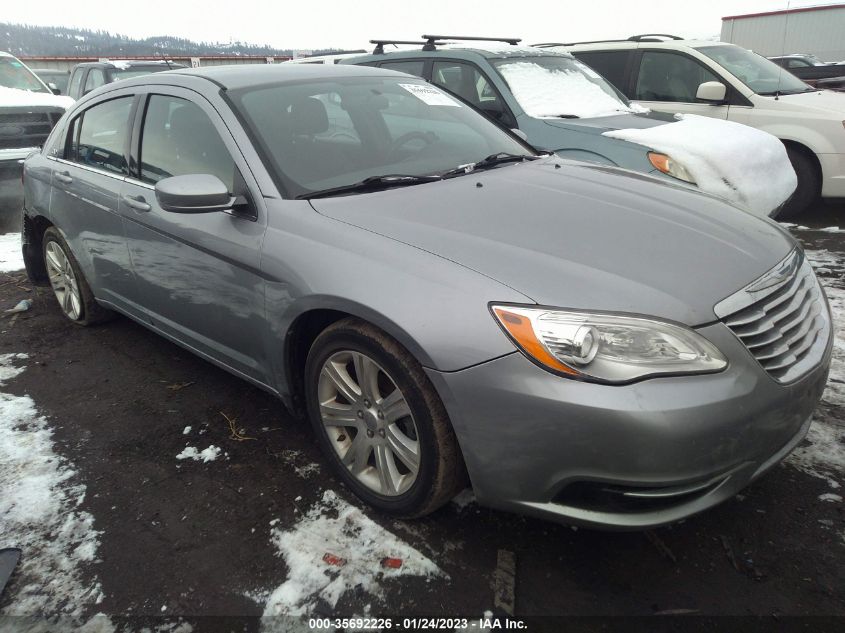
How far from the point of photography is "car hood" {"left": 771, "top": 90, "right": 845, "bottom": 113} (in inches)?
244

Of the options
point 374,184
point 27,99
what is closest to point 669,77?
point 374,184

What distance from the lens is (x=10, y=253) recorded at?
6.38m

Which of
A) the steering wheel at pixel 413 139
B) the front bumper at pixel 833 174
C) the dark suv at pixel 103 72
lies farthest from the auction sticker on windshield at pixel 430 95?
the dark suv at pixel 103 72

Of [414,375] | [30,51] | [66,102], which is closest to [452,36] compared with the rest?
[414,375]

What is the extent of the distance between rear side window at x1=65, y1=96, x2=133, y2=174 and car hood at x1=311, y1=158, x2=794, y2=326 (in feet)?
5.37

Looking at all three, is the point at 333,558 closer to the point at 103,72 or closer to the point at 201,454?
the point at 201,454

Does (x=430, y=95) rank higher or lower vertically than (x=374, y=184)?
higher

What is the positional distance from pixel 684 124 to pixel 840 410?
313 centimetres

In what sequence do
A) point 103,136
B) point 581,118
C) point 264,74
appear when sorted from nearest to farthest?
point 264,74 → point 103,136 → point 581,118

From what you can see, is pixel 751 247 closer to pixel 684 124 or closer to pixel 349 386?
pixel 349 386

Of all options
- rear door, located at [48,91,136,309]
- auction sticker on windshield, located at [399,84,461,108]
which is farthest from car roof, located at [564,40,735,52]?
rear door, located at [48,91,136,309]

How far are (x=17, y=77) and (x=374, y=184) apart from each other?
10.4 m

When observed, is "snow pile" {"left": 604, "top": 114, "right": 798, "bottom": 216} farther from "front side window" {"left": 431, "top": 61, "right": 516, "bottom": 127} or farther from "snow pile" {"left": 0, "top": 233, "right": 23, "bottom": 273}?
"snow pile" {"left": 0, "top": 233, "right": 23, "bottom": 273}

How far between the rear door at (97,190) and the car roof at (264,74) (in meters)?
0.32
